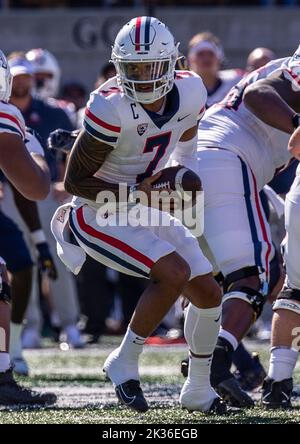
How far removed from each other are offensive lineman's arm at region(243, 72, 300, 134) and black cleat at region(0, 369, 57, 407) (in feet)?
4.94

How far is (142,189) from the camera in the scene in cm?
480

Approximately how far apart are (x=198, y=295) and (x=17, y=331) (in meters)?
2.28

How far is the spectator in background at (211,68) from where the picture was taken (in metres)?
7.99

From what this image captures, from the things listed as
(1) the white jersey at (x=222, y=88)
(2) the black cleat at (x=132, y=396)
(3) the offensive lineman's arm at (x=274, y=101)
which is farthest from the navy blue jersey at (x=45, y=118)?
(2) the black cleat at (x=132, y=396)

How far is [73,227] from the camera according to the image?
502cm

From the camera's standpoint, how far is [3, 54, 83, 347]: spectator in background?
8133 mm

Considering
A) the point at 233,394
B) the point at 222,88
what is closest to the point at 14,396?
the point at 233,394

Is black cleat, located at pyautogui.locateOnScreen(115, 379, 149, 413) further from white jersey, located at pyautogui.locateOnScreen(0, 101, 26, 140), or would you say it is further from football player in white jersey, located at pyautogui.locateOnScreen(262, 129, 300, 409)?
white jersey, located at pyautogui.locateOnScreen(0, 101, 26, 140)

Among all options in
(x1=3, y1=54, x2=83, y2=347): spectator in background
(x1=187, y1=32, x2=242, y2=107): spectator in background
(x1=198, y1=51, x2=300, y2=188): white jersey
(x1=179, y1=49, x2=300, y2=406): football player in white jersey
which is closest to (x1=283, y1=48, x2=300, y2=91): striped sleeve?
(x1=179, y1=49, x2=300, y2=406): football player in white jersey

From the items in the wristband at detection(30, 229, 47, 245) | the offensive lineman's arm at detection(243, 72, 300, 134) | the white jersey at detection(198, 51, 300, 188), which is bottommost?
the wristband at detection(30, 229, 47, 245)

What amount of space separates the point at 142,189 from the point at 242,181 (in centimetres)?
92
